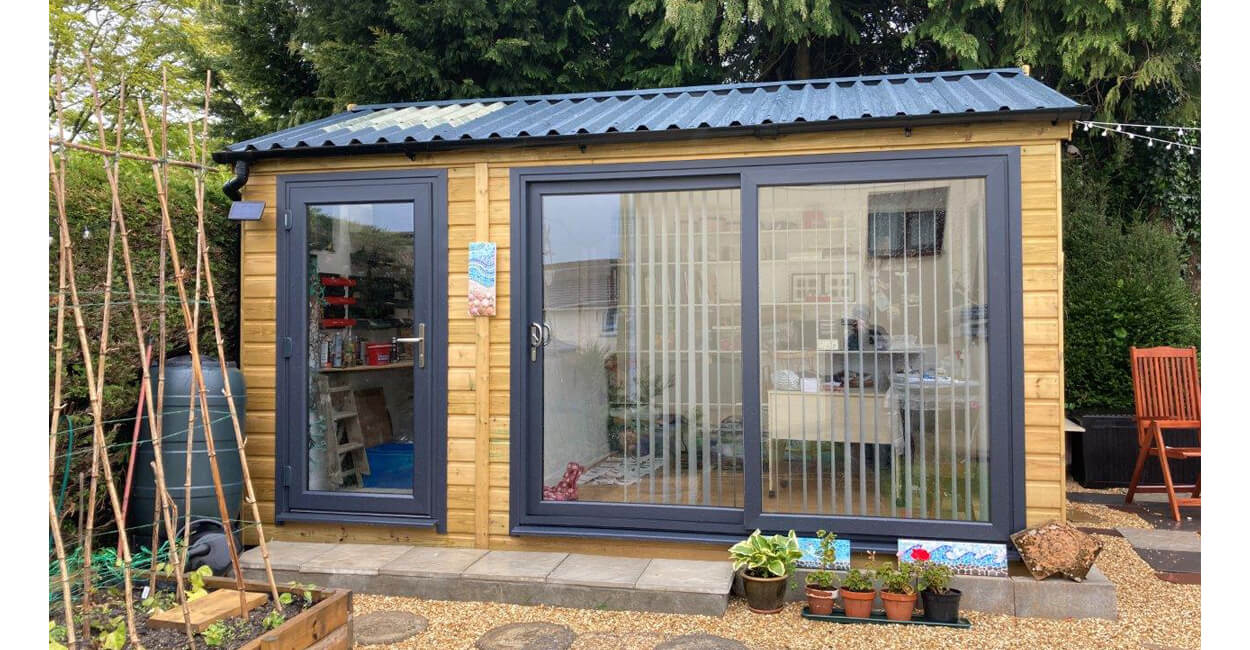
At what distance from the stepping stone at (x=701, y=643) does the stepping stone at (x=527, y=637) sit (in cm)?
42

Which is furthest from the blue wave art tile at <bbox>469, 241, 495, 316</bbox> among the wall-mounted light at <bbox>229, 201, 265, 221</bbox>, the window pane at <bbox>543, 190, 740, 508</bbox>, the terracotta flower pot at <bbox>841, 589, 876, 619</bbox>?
the terracotta flower pot at <bbox>841, 589, 876, 619</bbox>

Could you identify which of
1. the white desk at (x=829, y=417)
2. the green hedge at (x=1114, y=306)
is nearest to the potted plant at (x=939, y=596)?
the white desk at (x=829, y=417)

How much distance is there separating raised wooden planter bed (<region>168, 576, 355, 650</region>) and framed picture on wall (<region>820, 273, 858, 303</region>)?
2590mm

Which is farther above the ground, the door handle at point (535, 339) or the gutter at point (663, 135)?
the gutter at point (663, 135)

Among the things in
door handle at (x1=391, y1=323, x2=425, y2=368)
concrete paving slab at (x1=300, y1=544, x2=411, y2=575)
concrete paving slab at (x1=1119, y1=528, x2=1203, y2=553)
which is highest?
door handle at (x1=391, y1=323, x2=425, y2=368)

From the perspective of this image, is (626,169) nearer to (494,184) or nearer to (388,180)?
(494,184)

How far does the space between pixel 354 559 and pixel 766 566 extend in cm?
209

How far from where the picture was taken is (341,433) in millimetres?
4453

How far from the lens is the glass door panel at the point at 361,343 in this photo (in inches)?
171

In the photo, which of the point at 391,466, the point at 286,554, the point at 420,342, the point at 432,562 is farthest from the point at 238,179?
the point at 432,562

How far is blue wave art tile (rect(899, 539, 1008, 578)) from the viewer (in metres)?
3.56

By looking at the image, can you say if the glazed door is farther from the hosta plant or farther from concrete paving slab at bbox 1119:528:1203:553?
concrete paving slab at bbox 1119:528:1203:553

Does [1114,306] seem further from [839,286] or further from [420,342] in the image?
[420,342]

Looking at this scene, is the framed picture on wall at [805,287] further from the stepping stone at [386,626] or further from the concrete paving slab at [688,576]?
the stepping stone at [386,626]
